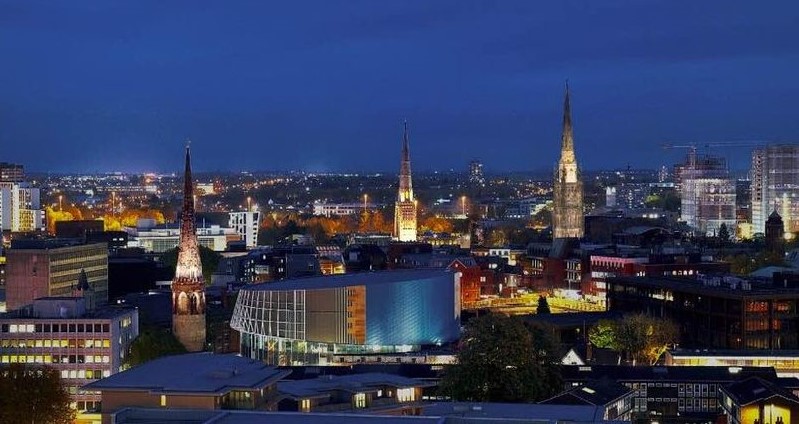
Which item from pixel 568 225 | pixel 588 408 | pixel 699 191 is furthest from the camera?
pixel 699 191

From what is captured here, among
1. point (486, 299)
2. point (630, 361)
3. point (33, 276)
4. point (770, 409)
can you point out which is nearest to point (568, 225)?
point (486, 299)

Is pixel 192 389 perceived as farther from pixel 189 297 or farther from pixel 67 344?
pixel 189 297

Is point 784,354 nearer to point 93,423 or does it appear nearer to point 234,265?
point 93,423

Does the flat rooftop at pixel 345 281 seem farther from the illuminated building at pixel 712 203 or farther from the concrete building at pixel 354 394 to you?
the illuminated building at pixel 712 203

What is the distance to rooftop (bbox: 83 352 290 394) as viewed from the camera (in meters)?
37.5

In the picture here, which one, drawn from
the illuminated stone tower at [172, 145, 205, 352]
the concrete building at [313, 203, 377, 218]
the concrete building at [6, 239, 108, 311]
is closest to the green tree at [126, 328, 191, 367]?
the illuminated stone tower at [172, 145, 205, 352]

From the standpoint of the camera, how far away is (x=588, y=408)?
125 feet

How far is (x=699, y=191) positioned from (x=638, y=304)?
87.6 m

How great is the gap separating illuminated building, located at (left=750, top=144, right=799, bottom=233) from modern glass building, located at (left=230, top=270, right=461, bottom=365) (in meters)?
94.7

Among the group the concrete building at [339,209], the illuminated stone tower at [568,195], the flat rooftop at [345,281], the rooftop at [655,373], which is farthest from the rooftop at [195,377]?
the concrete building at [339,209]

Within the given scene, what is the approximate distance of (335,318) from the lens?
187 ft

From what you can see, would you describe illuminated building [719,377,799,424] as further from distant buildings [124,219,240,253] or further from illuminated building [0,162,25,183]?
illuminated building [0,162,25,183]

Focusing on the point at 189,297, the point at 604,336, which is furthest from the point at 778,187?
the point at 189,297

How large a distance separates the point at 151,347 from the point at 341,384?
1768 cm
